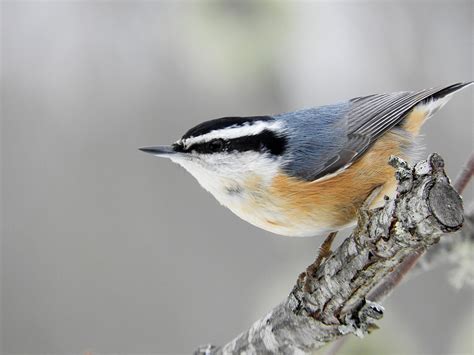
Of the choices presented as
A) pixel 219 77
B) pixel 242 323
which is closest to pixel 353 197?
pixel 219 77

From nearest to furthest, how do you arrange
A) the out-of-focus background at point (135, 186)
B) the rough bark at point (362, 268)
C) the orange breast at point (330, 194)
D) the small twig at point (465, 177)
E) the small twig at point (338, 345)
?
1. the rough bark at point (362, 268)
2. the small twig at point (465, 177)
3. the small twig at point (338, 345)
4. the orange breast at point (330, 194)
5. the out-of-focus background at point (135, 186)

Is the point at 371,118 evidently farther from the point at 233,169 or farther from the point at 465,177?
the point at 465,177

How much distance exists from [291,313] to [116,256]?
142 inches

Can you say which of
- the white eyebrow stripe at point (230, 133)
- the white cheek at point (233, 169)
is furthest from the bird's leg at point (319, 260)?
the white eyebrow stripe at point (230, 133)

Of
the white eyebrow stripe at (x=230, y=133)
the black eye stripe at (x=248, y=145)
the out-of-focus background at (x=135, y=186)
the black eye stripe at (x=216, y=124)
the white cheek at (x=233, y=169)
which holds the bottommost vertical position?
the out-of-focus background at (x=135, y=186)

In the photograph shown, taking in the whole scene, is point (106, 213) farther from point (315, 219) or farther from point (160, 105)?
point (315, 219)

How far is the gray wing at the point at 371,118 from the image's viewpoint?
2.12 meters

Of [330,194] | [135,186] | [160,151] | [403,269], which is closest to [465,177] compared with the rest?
[403,269]

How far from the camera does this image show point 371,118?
7.63 ft

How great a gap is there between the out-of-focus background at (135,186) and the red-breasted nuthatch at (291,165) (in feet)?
4.86

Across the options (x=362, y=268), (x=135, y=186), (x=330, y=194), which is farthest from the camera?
(x=135, y=186)

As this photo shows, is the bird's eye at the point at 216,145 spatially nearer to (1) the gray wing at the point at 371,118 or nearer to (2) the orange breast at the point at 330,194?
(2) the orange breast at the point at 330,194

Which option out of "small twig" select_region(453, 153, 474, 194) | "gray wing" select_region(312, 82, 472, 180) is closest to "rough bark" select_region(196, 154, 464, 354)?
"small twig" select_region(453, 153, 474, 194)

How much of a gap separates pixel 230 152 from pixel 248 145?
0.06m
